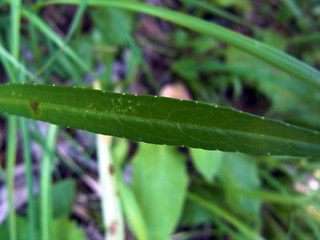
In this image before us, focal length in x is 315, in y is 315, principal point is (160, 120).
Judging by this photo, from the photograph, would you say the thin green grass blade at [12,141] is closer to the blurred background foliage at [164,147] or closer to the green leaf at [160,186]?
the blurred background foliage at [164,147]

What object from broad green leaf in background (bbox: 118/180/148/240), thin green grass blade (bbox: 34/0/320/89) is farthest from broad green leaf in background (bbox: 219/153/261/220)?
thin green grass blade (bbox: 34/0/320/89)

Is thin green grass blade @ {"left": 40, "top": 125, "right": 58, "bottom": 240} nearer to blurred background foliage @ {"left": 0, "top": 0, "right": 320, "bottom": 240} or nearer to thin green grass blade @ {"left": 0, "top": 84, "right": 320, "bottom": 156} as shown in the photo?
blurred background foliage @ {"left": 0, "top": 0, "right": 320, "bottom": 240}

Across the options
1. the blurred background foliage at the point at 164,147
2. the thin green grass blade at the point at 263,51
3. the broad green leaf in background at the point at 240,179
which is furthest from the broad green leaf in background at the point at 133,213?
the thin green grass blade at the point at 263,51

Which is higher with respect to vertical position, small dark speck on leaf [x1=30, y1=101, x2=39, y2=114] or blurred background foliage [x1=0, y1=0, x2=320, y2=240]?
blurred background foliage [x1=0, y1=0, x2=320, y2=240]

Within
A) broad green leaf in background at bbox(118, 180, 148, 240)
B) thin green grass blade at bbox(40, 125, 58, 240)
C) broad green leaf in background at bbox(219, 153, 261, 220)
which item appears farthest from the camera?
broad green leaf in background at bbox(219, 153, 261, 220)

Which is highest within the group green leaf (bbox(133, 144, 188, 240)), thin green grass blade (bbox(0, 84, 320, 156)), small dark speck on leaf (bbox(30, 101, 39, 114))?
green leaf (bbox(133, 144, 188, 240))

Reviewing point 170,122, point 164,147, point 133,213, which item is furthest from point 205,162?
point 170,122

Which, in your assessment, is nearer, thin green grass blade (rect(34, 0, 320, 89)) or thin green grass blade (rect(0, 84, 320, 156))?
thin green grass blade (rect(0, 84, 320, 156))
